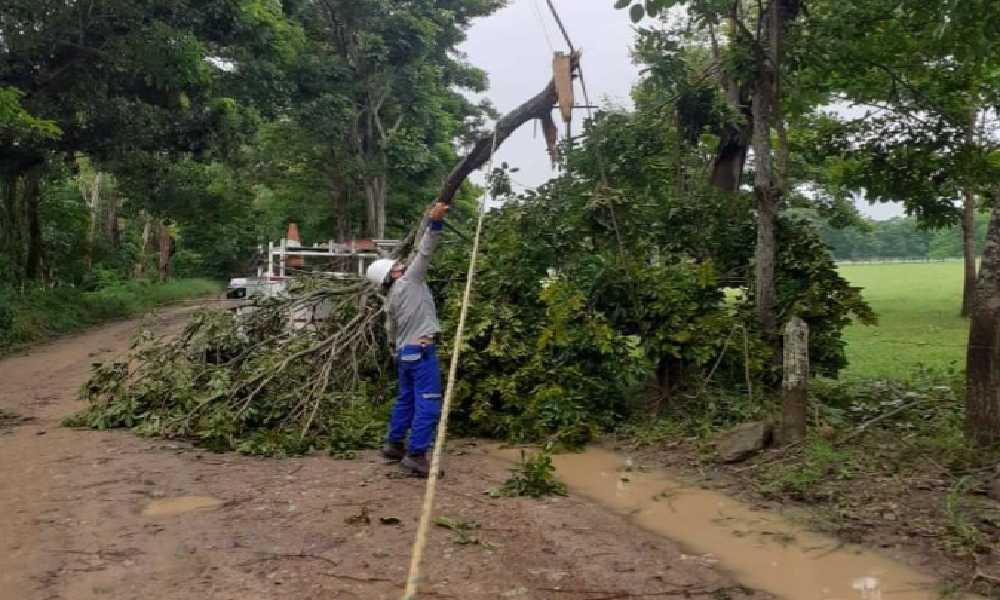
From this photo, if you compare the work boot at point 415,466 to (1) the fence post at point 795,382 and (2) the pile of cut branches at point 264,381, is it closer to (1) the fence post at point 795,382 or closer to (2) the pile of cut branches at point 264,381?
(2) the pile of cut branches at point 264,381

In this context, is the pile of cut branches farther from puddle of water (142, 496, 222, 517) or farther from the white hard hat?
the white hard hat

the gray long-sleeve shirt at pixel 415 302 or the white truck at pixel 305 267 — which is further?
the white truck at pixel 305 267

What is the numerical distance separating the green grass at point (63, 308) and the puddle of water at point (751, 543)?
1233 centimetres

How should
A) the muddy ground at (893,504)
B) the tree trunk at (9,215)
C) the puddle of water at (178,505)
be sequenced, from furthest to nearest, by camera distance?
the tree trunk at (9,215), the puddle of water at (178,505), the muddy ground at (893,504)

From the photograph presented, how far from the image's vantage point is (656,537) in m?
5.03

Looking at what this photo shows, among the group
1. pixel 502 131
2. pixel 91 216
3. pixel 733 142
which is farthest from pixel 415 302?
pixel 91 216

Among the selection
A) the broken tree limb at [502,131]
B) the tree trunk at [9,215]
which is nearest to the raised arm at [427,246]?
the broken tree limb at [502,131]

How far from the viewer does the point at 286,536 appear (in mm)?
4789

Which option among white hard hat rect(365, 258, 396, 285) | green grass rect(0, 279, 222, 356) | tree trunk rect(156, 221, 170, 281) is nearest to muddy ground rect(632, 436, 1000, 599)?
white hard hat rect(365, 258, 396, 285)

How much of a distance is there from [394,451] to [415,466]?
0.47 m

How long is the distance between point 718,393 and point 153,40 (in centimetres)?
1110

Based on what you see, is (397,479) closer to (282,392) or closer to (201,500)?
(201,500)

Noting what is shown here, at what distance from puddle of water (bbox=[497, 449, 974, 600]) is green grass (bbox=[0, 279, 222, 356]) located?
12332 millimetres

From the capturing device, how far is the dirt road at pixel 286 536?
4082 mm
